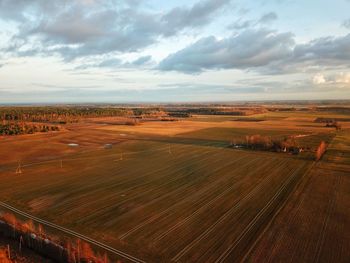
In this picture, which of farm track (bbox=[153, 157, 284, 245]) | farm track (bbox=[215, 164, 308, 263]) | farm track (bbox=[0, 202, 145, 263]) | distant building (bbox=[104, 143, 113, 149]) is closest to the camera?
farm track (bbox=[0, 202, 145, 263])

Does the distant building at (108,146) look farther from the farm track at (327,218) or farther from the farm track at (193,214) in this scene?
the farm track at (327,218)

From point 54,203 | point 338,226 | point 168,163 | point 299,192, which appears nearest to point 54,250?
point 54,203

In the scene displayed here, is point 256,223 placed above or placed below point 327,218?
above

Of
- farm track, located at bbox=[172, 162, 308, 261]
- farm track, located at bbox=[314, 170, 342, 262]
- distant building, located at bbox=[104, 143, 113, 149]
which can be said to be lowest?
farm track, located at bbox=[314, 170, 342, 262]

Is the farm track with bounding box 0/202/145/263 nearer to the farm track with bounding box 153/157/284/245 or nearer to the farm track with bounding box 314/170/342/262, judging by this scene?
the farm track with bounding box 153/157/284/245

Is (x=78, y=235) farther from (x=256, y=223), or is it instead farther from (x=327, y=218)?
(x=327, y=218)

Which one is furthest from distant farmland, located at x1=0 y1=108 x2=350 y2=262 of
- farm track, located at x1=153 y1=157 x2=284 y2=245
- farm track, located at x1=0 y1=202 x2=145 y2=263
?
farm track, located at x1=0 y1=202 x2=145 y2=263

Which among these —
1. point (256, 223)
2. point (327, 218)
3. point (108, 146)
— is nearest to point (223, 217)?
point (256, 223)

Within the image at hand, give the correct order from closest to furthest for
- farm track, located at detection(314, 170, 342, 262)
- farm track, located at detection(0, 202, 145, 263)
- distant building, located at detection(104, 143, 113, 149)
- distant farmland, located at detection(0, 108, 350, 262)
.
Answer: farm track, located at detection(0, 202, 145, 263) → farm track, located at detection(314, 170, 342, 262) → distant farmland, located at detection(0, 108, 350, 262) → distant building, located at detection(104, 143, 113, 149)

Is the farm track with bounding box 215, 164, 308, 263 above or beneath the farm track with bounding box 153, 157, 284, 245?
beneath

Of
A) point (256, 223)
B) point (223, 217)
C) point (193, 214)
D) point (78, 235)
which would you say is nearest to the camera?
point (78, 235)

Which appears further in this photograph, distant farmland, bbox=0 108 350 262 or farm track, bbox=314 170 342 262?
distant farmland, bbox=0 108 350 262
